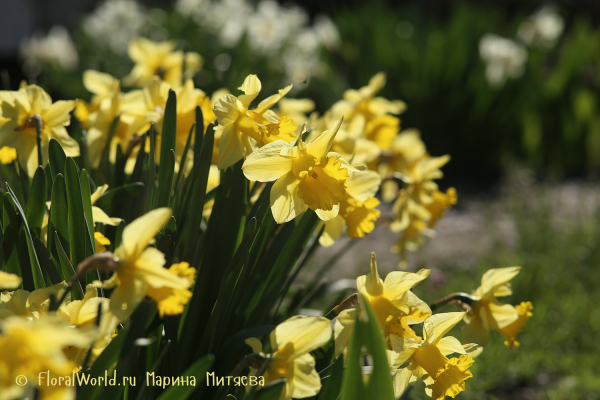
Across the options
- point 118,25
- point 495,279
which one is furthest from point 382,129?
point 118,25

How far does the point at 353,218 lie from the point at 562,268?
226 cm

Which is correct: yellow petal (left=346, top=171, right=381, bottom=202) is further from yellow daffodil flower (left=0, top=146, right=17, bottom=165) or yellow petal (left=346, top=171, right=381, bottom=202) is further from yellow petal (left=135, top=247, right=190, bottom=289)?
yellow daffodil flower (left=0, top=146, right=17, bottom=165)

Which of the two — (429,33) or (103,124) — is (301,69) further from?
(103,124)

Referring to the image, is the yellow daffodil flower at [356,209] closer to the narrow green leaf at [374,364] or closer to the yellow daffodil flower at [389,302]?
the yellow daffodil flower at [389,302]

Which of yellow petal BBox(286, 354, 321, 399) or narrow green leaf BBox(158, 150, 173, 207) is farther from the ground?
narrow green leaf BBox(158, 150, 173, 207)

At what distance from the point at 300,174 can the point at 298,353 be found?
293 mm

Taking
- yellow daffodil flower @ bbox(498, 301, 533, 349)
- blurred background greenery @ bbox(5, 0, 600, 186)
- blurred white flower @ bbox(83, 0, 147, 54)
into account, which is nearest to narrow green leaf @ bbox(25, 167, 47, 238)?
yellow daffodil flower @ bbox(498, 301, 533, 349)

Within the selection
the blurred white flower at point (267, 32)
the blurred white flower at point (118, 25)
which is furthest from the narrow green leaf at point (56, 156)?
the blurred white flower at point (118, 25)

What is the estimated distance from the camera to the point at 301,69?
4.75 meters

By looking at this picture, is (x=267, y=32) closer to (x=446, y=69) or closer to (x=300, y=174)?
(x=446, y=69)

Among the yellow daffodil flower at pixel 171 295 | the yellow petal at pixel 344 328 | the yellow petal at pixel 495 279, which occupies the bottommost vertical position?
the yellow petal at pixel 495 279

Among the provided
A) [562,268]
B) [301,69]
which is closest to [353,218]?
[562,268]

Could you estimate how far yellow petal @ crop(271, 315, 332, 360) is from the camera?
817 mm

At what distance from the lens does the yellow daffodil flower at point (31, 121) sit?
115 centimetres
